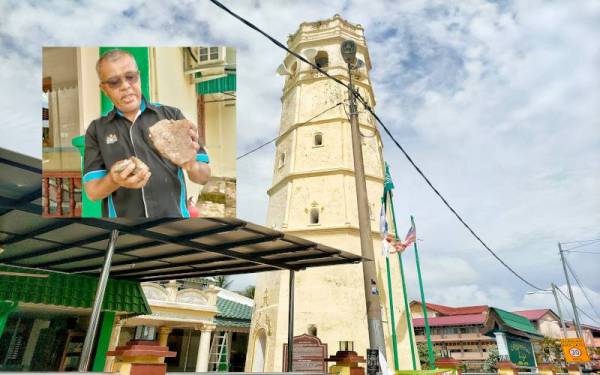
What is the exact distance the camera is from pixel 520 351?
707 inches

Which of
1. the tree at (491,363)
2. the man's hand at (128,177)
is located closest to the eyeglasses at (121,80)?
the man's hand at (128,177)

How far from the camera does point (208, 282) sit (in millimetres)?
20172

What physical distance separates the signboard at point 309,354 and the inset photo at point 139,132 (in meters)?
7.67

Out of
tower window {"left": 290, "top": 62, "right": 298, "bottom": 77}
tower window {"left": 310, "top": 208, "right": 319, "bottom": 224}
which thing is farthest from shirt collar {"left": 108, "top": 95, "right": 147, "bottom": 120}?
tower window {"left": 290, "top": 62, "right": 298, "bottom": 77}

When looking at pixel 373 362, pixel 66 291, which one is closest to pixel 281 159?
pixel 66 291

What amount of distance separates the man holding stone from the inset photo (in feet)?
0.05

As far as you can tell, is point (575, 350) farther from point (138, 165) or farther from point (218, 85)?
point (138, 165)

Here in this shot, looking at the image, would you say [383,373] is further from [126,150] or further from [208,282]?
[208,282]

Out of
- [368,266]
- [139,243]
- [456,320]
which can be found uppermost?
[456,320]

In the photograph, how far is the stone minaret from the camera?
16422mm

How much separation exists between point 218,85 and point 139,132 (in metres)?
1.54

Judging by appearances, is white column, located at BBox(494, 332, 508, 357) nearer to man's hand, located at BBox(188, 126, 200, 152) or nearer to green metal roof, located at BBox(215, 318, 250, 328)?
green metal roof, located at BBox(215, 318, 250, 328)

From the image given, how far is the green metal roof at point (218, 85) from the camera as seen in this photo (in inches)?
279

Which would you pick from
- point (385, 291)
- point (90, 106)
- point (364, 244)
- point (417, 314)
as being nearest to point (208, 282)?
point (385, 291)
